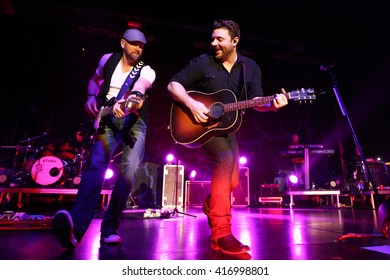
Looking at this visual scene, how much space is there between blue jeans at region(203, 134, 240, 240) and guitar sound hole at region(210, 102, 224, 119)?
18 centimetres

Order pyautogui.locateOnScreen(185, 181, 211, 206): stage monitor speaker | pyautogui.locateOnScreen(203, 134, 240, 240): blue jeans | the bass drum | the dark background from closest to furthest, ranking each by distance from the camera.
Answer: pyautogui.locateOnScreen(203, 134, 240, 240): blue jeans
the bass drum
the dark background
pyautogui.locateOnScreen(185, 181, 211, 206): stage monitor speaker

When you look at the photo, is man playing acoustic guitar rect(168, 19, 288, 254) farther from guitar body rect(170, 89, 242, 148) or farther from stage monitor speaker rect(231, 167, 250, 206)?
stage monitor speaker rect(231, 167, 250, 206)

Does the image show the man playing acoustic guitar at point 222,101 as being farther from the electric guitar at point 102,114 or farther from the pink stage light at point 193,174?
the pink stage light at point 193,174

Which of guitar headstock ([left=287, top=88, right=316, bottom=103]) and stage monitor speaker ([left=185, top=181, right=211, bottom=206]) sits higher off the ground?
guitar headstock ([left=287, top=88, right=316, bottom=103])

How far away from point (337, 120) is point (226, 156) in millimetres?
9764

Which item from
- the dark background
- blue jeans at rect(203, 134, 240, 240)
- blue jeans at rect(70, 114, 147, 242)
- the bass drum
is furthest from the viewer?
the dark background

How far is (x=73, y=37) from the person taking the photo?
7527 mm

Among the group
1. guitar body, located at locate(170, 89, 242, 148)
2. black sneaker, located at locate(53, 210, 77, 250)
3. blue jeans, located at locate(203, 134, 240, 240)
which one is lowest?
black sneaker, located at locate(53, 210, 77, 250)

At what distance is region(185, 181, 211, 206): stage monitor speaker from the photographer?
25.4ft

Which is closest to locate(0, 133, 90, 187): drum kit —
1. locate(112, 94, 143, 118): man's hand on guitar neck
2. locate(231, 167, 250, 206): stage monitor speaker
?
locate(231, 167, 250, 206): stage monitor speaker

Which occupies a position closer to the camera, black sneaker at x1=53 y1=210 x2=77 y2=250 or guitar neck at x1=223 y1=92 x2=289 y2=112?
black sneaker at x1=53 y1=210 x2=77 y2=250

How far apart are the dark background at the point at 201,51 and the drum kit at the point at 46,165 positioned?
0.83 meters

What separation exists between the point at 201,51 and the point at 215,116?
269 inches

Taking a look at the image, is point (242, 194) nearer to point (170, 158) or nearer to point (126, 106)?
point (170, 158)
